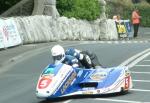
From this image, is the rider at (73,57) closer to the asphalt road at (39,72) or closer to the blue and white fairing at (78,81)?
the blue and white fairing at (78,81)

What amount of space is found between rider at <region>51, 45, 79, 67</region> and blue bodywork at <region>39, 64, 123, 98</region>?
231mm

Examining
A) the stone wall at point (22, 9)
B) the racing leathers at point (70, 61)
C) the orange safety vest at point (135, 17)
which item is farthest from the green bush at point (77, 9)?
the racing leathers at point (70, 61)

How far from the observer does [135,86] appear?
16.5 metres

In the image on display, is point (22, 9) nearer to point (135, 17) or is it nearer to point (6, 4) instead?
point (6, 4)

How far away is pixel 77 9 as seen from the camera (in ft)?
129

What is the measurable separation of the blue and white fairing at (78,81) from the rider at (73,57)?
0.92 ft

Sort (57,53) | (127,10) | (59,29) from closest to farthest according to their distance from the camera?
(57,53) → (59,29) → (127,10)

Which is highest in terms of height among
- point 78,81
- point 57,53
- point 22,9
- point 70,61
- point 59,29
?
point 57,53

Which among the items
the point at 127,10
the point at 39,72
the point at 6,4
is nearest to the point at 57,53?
the point at 39,72

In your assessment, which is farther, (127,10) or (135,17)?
(127,10)

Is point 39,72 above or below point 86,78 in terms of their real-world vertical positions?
below

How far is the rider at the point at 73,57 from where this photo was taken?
14.8 metres

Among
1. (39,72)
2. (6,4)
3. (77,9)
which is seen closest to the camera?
(39,72)

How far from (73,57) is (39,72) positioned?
5.62 metres
